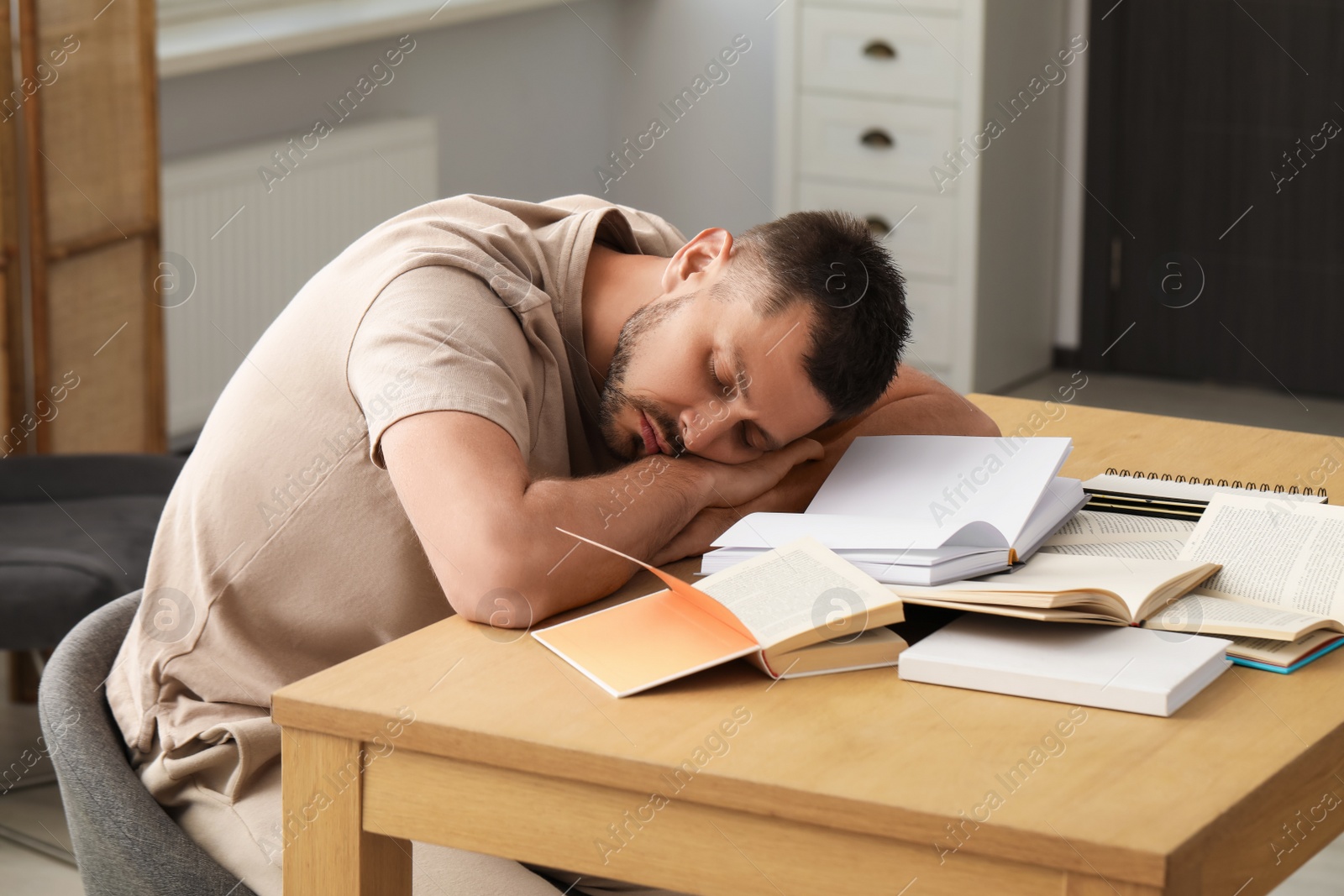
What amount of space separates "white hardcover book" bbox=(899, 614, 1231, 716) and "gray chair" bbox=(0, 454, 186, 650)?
4.68ft

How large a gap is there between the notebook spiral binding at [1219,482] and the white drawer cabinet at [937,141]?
2.76 metres

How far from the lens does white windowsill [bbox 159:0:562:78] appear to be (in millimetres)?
3551

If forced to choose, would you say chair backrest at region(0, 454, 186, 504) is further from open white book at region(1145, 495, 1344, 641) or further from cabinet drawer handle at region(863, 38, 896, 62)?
cabinet drawer handle at region(863, 38, 896, 62)

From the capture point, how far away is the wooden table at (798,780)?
35.0 inches

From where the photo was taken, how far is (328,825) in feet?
3.45

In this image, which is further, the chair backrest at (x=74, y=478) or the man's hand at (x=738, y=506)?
the chair backrest at (x=74, y=478)

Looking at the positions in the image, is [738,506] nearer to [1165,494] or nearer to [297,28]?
[1165,494]

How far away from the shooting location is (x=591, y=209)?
1592mm

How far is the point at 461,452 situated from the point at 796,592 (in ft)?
0.88

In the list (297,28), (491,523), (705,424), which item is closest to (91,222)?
(297,28)

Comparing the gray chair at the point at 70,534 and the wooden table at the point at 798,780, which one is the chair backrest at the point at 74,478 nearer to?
the gray chair at the point at 70,534

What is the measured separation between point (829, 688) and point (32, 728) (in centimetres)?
195

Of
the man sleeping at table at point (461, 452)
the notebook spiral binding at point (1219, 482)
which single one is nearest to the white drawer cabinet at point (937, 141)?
the notebook spiral binding at point (1219, 482)

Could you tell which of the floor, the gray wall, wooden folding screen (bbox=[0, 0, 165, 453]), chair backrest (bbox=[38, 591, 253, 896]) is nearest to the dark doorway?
the gray wall
